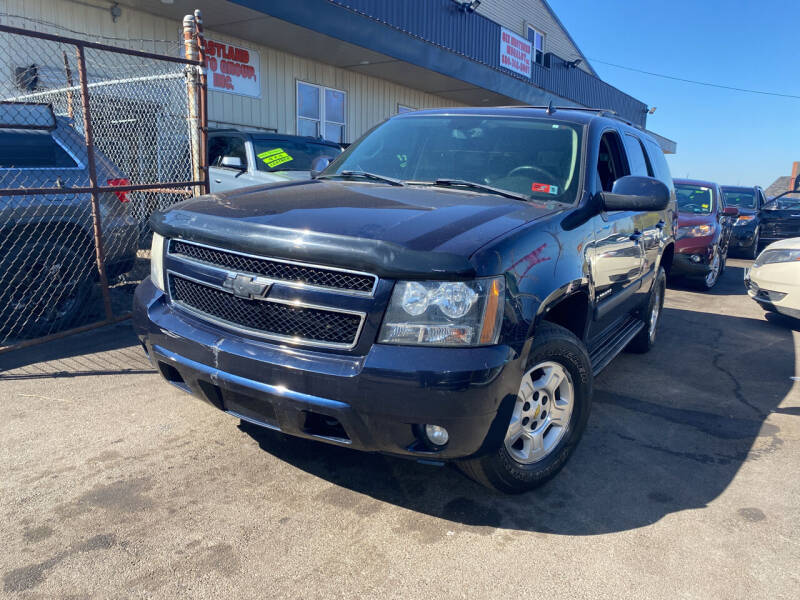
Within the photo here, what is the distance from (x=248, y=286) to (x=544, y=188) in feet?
5.78

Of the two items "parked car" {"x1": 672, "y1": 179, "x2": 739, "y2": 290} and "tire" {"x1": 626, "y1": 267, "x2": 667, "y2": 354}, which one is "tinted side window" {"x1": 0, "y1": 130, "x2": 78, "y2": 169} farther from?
"parked car" {"x1": 672, "y1": 179, "x2": 739, "y2": 290}

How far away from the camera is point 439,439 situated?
242 cm

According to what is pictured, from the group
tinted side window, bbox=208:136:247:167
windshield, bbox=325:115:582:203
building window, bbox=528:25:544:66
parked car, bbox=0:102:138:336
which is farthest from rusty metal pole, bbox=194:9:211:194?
building window, bbox=528:25:544:66

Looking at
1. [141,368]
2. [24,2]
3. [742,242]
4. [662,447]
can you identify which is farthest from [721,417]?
[742,242]

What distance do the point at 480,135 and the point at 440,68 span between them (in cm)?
980

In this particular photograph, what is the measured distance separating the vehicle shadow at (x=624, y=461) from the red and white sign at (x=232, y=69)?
867cm

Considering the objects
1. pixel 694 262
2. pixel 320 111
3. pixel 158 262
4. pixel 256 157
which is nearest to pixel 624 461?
pixel 158 262

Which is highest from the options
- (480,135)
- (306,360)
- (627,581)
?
(480,135)

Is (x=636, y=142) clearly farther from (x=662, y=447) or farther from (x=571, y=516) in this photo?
(x=571, y=516)

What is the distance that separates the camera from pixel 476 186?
3.37m

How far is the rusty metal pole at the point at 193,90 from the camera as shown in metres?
5.33

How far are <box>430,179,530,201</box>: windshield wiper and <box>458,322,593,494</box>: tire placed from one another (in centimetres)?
79

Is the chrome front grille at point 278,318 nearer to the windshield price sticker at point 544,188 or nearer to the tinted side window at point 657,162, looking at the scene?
the windshield price sticker at point 544,188

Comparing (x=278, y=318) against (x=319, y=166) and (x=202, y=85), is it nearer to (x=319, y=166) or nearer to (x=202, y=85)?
(x=319, y=166)
